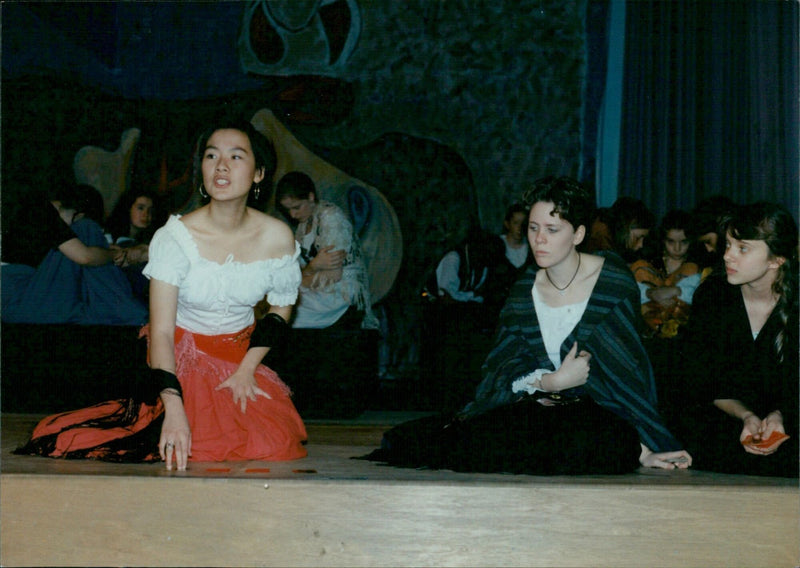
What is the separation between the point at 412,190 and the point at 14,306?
352 centimetres

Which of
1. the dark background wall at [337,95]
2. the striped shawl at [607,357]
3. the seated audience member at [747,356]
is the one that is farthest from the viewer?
the dark background wall at [337,95]

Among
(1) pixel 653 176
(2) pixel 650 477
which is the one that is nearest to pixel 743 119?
(1) pixel 653 176

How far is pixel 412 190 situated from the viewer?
805 centimetres

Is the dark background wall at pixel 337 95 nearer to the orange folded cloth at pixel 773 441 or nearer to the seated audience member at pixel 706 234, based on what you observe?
the seated audience member at pixel 706 234

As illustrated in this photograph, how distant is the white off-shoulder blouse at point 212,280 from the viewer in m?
3.02

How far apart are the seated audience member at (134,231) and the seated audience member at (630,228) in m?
3.06

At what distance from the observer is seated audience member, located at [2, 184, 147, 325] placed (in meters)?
5.74

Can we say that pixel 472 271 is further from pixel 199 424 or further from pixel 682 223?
pixel 199 424

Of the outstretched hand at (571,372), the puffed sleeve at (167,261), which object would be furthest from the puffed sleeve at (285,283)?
the outstretched hand at (571,372)

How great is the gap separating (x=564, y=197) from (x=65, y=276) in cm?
390

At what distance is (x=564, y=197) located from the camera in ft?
9.95

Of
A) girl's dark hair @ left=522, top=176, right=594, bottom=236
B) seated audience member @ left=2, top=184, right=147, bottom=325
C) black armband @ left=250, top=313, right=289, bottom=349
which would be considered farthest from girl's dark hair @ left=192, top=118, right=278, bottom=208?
seated audience member @ left=2, top=184, right=147, bottom=325

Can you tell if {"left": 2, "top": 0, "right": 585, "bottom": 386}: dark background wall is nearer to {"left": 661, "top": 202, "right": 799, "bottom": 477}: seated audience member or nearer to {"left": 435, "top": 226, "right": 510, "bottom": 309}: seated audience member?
{"left": 435, "top": 226, "right": 510, "bottom": 309}: seated audience member

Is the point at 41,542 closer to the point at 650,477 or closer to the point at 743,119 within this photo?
the point at 650,477
